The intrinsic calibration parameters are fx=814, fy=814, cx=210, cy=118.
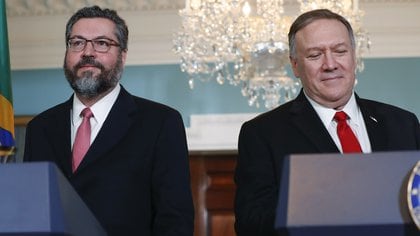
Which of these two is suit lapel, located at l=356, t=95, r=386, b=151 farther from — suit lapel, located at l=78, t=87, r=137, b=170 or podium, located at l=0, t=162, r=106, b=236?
podium, located at l=0, t=162, r=106, b=236

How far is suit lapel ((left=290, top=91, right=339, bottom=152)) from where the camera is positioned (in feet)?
6.04

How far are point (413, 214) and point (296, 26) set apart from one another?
2.63 feet

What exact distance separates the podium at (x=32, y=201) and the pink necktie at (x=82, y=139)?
2.09 ft

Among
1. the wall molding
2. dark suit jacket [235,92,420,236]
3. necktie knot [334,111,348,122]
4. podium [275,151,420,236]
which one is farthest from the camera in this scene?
the wall molding

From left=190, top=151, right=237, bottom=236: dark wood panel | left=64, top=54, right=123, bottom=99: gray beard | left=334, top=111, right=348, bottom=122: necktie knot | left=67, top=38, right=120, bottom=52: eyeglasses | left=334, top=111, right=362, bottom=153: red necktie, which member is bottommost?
left=190, top=151, right=237, bottom=236: dark wood panel

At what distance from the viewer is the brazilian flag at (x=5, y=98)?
108 inches

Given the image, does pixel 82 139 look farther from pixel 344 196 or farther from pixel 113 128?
pixel 344 196

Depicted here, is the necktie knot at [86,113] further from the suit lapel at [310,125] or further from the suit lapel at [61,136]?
the suit lapel at [310,125]

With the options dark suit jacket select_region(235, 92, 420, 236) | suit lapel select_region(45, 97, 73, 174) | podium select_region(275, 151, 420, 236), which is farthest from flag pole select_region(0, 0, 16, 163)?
podium select_region(275, 151, 420, 236)

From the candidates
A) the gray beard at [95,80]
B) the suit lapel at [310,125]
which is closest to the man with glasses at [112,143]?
the gray beard at [95,80]

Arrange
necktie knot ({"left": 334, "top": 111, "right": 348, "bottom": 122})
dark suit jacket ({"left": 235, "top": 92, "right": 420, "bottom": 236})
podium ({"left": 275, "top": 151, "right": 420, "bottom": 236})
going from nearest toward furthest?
podium ({"left": 275, "top": 151, "right": 420, "bottom": 236}) < dark suit jacket ({"left": 235, "top": 92, "right": 420, "bottom": 236}) < necktie knot ({"left": 334, "top": 111, "right": 348, "bottom": 122})

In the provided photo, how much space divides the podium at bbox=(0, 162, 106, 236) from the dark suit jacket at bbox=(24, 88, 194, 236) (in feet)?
1.86

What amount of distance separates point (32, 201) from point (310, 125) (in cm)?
79

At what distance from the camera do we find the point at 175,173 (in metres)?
1.91
